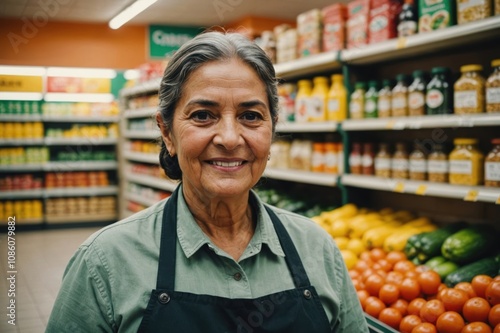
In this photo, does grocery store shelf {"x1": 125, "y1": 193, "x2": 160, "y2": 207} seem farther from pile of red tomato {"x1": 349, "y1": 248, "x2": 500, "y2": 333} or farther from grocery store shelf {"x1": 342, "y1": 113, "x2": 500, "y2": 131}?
pile of red tomato {"x1": 349, "y1": 248, "x2": 500, "y2": 333}

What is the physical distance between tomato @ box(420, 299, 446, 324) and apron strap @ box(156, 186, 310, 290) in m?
1.03

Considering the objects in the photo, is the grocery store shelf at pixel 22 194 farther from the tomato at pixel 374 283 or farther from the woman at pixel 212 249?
the woman at pixel 212 249

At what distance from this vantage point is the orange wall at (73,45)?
934cm

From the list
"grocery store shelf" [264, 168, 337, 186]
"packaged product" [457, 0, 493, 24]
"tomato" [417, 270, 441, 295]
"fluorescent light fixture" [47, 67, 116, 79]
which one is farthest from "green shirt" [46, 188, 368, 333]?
"fluorescent light fixture" [47, 67, 116, 79]

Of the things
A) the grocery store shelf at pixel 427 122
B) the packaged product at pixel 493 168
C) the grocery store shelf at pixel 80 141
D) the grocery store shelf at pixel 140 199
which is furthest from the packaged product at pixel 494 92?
the grocery store shelf at pixel 80 141

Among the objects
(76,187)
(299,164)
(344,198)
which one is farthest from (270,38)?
(76,187)

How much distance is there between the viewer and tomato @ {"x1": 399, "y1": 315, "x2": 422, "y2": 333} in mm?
2156

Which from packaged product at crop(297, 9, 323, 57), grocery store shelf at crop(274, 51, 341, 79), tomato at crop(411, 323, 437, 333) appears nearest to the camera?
tomato at crop(411, 323, 437, 333)

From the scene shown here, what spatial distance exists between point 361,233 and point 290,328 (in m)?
2.12

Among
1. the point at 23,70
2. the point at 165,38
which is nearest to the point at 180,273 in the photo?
the point at 23,70

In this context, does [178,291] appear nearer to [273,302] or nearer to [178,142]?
[273,302]

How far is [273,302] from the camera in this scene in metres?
1.32

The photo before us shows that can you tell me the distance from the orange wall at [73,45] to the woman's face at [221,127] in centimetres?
901

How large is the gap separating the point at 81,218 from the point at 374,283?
7511 mm
